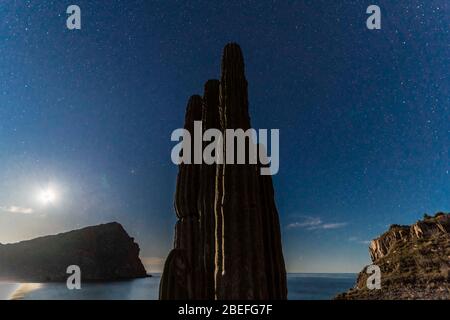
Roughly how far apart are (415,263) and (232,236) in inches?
1672

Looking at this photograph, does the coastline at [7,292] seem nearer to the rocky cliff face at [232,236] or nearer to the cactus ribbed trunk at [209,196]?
the cactus ribbed trunk at [209,196]

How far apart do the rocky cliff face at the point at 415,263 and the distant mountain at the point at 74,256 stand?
146509mm

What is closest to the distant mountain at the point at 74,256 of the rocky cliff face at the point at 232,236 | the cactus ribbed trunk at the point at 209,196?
the cactus ribbed trunk at the point at 209,196

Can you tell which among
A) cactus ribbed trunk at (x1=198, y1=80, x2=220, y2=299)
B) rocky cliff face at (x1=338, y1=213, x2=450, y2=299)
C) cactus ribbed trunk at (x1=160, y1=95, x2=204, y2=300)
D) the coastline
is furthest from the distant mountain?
cactus ribbed trunk at (x1=198, y1=80, x2=220, y2=299)

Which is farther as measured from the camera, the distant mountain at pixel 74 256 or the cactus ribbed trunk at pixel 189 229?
the distant mountain at pixel 74 256

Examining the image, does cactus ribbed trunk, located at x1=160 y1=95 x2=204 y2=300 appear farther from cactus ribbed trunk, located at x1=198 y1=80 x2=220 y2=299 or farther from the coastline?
the coastline

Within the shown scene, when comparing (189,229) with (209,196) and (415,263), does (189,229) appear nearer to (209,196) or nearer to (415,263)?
(209,196)

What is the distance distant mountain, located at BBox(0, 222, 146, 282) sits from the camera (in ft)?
511

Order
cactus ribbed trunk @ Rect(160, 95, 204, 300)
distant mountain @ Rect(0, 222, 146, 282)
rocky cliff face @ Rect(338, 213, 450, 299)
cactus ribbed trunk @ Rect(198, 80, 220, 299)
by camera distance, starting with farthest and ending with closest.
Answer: distant mountain @ Rect(0, 222, 146, 282)
rocky cliff face @ Rect(338, 213, 450, 299)
cactus ribbed trunk @ Rect(198, 80, 220, 299)
cactus ribbed trunk @ Rect(160, 95, 204, 300)

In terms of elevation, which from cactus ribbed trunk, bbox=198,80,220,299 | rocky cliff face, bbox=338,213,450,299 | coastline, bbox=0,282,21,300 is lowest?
coastline, bbox=0,282,21,300

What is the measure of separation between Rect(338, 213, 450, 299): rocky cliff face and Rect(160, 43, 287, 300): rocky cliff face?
1053 inches

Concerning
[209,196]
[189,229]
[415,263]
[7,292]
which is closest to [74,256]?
[7,292]

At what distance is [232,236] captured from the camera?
33.0 ft

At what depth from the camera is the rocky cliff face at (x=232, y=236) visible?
971 cm
